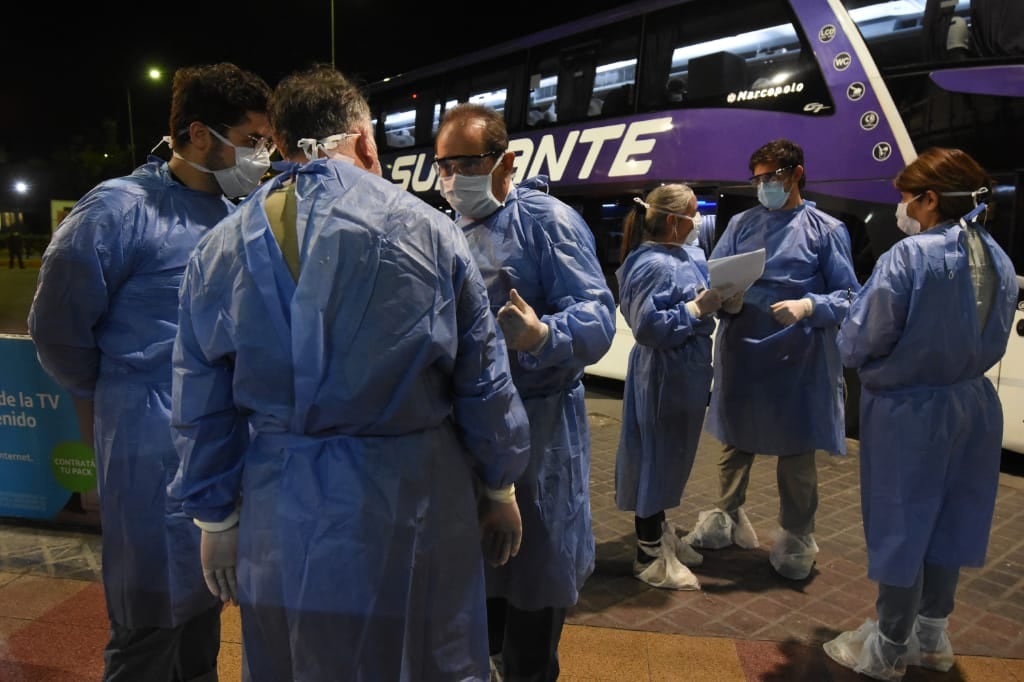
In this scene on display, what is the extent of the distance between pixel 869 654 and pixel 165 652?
2632mm

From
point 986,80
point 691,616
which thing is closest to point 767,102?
point 986,80

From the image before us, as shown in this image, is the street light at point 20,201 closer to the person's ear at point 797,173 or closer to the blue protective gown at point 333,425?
the person's ear at point 797,173

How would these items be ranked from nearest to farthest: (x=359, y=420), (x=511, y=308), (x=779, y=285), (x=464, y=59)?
(x=359, y=420), (x=511, y=308), (x=779, y=285), (x=464, y=59)

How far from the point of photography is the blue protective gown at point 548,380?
7.84 feet

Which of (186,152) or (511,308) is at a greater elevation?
(186,152)

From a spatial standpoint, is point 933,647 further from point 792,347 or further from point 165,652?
point 165,652

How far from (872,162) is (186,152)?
211 inches

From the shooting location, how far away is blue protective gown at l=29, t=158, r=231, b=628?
231 centimetres

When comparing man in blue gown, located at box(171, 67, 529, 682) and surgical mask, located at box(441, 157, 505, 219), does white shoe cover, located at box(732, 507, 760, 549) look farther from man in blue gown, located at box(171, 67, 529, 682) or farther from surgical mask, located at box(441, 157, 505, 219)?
man in blue gown, located at box(171, 67, 529, 682)

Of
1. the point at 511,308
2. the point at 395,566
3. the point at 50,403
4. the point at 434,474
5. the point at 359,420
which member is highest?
the point at 511,308

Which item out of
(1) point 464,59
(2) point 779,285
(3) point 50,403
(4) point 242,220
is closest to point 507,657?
(4) point 242,220

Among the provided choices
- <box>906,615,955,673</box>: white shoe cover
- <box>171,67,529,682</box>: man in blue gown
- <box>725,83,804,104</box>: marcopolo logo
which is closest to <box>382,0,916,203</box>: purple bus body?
<box>725,83,804,104</box>: marcopolo logo

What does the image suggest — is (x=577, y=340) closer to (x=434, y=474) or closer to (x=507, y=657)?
(x=434, y=474)

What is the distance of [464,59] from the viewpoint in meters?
9.64
